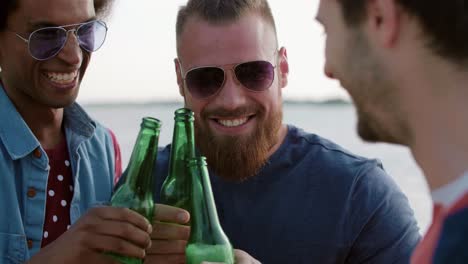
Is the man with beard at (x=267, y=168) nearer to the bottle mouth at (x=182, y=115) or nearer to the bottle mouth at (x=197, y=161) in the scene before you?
the bottle mouth at (x=182, y=115)

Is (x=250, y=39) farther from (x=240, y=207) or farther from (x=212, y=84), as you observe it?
(x=240, y=207)

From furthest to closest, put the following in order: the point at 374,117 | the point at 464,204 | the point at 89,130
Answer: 1. the point at 89,130
2. the point at 374,117
3. the point at 464,204

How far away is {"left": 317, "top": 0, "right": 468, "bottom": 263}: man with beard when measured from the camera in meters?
1.39

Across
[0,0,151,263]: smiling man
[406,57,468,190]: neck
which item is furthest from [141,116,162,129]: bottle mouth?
[406,57,468,190]: neck

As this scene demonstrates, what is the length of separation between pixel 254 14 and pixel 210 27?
0.19 metres

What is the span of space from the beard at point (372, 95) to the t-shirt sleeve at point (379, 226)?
1.17 metres

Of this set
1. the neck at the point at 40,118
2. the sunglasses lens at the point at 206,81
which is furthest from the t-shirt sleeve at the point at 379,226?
the neck at the point at 40,118

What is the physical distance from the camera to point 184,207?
2.29 m

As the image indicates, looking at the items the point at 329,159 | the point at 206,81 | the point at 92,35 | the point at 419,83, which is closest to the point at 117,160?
the point at 92,35

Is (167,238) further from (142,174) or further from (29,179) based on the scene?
(29,179)

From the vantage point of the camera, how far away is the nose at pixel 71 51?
113 inches

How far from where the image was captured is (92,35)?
301 centimetres

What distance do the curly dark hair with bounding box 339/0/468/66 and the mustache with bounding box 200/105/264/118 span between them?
4.62 ft

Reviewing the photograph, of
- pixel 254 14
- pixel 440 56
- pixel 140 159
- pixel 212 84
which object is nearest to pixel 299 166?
pixel 212 84
